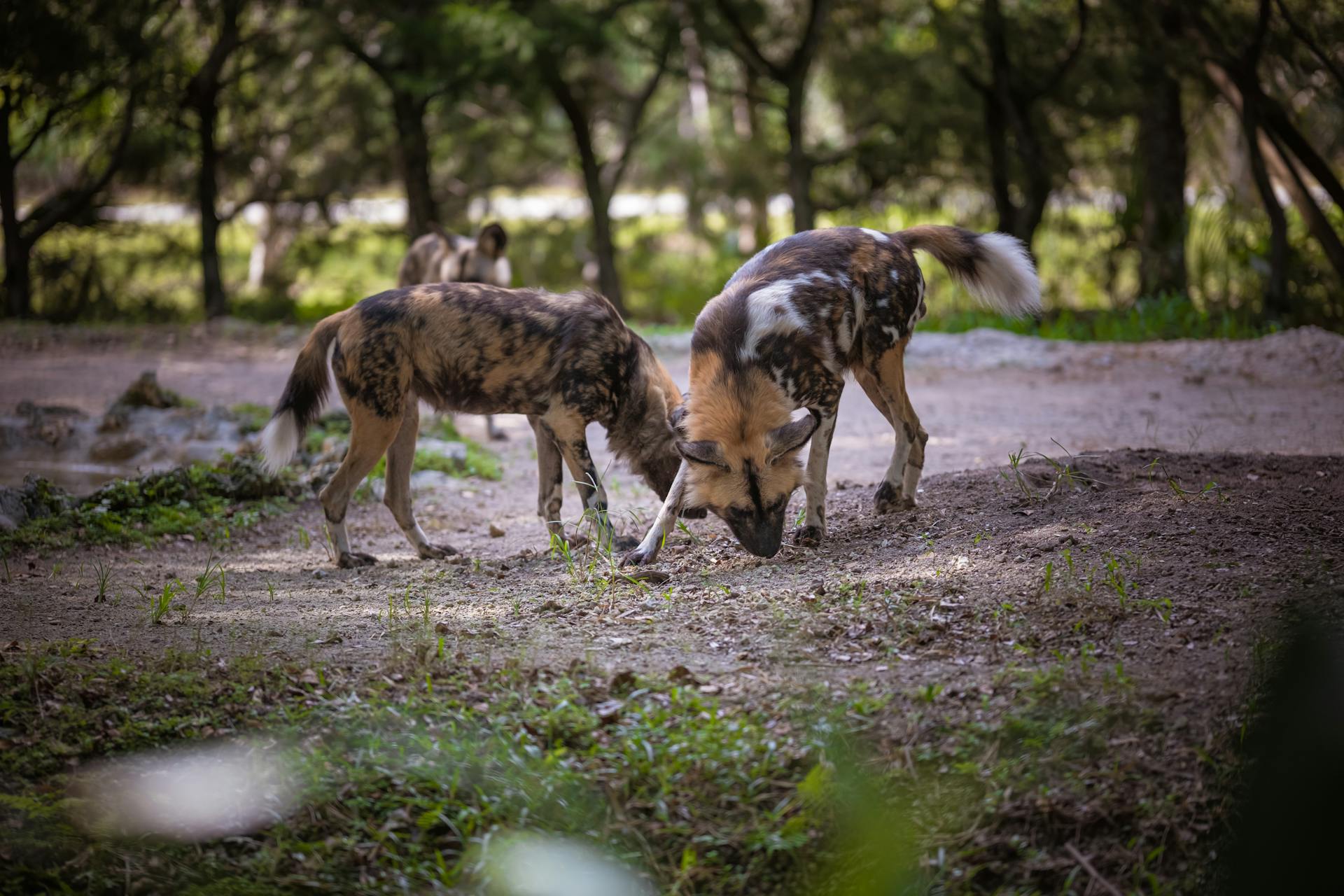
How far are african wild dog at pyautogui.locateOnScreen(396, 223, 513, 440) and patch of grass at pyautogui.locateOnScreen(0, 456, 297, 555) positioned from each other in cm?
354

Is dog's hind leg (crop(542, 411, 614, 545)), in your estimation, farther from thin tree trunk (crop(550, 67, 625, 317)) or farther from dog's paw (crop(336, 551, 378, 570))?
thin tree trunk (crop(550, 67, 625, 317))

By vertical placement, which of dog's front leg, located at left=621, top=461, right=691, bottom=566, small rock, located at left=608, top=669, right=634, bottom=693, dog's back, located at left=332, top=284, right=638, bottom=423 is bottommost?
small rock, located at left=608, top=669, right=634, bottom=693

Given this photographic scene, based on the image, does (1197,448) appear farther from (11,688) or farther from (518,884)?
(11,688)

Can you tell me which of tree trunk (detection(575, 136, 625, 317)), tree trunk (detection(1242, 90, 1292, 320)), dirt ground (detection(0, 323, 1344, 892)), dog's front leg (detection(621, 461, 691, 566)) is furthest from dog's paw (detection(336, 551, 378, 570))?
tree trunk (detection(575, 136, 625, 317))

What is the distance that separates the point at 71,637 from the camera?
157 inches

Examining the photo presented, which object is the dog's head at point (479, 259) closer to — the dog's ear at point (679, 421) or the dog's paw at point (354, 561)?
the dog's paw at point (354, 561)

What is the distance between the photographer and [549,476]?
586 cm

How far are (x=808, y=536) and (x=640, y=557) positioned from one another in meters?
0.79

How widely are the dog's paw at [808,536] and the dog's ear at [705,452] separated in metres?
0.64

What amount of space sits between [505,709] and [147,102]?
13.3 meters

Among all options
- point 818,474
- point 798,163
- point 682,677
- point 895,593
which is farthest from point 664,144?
point 682,677

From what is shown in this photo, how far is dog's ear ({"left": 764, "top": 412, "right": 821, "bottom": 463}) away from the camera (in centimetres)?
464

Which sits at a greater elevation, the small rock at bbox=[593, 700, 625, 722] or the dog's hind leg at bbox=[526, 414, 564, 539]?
the dog's hind leg at bbox=[526, 414, 564, 539]

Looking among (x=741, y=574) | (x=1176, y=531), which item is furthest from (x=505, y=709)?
(x=1176, y=531)
